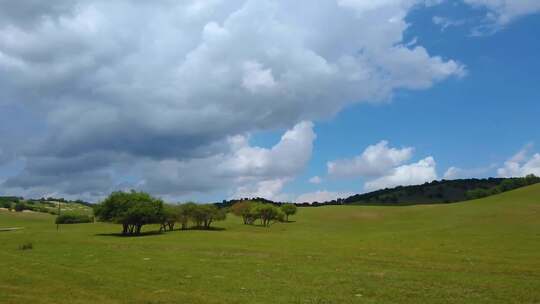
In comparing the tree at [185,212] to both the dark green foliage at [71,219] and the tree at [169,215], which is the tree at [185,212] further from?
the dark green foliage at [71,219]

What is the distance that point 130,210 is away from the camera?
9619 centimetres

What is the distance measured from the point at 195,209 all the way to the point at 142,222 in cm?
1813

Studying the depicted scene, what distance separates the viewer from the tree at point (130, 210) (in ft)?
317

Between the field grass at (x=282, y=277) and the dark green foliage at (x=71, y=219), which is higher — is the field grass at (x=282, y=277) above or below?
below

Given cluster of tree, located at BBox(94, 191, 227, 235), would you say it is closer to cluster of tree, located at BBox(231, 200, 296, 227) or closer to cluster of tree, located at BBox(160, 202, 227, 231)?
cluster of tree, located at BBox(160, 202, 227, 231)

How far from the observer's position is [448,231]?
83.7m

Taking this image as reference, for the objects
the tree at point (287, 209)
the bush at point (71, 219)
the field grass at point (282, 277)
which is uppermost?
the tree at point (287, 209)

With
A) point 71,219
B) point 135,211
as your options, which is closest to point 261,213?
point 135,211

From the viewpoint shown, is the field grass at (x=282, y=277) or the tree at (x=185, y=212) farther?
the tree at (x=185, y=212)

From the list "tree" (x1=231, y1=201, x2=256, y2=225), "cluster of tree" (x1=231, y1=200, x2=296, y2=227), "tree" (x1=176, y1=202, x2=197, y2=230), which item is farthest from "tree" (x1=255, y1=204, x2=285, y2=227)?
"tree" (x1=176, y1=202, x2=197, y2=230)

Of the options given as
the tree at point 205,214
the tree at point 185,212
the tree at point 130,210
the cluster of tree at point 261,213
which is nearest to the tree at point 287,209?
the cluster of tree at point 261,213

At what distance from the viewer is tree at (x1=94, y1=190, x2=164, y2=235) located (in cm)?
9662

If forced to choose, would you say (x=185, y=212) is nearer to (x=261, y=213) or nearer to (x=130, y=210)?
(x=130, y=210)

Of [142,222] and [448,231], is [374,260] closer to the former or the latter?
[448,231]
